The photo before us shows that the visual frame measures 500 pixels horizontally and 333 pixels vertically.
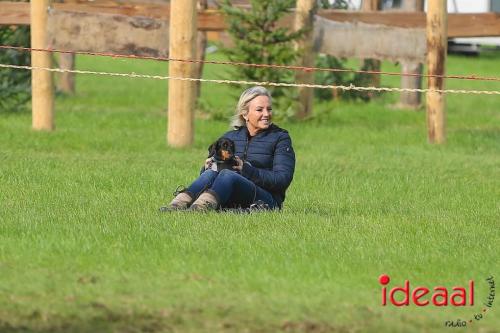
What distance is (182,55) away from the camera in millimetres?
16531

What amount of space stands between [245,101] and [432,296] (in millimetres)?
3334

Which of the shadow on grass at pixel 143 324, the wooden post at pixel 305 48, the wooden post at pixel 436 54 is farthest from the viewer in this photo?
the wooden post at pixel 305 48

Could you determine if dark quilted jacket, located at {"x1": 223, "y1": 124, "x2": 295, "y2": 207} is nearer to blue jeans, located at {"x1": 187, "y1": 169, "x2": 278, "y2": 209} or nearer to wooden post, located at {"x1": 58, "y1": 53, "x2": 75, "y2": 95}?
blue jeans, located at {"x1": 187, "y1": 169, "x2": 278, "y2": 209}

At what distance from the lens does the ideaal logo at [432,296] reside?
8055mm

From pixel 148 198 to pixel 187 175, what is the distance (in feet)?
6.48

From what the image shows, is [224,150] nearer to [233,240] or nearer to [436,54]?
[233,240]

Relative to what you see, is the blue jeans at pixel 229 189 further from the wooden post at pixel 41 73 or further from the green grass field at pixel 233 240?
the wooden post at pixel 41 73

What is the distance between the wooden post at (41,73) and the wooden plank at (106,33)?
114 millimetres

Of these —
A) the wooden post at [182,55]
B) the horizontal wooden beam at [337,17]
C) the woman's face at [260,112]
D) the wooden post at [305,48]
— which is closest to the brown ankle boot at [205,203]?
the woman's face at [260,112]

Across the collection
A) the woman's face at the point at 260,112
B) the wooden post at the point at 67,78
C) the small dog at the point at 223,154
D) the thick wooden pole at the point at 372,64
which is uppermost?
the woman's face at the point at 260,112

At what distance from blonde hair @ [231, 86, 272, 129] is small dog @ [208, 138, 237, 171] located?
36 cm

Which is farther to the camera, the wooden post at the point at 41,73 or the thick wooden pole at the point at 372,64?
the thick wooden pole at the point at 372,64

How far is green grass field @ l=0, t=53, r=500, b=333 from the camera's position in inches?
302

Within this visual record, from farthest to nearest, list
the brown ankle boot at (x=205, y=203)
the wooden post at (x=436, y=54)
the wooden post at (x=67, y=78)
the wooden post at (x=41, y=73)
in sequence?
the wooden post at (x=67, y=78), the wooden post at (x=41, y=73), the wooden post at (x=436, y=54), the brown ankle boot at (x=205, y=203)
